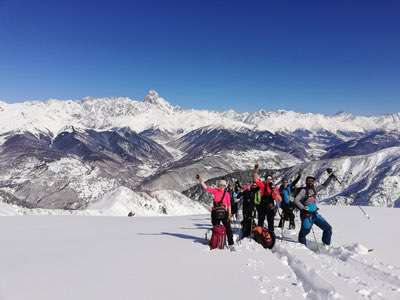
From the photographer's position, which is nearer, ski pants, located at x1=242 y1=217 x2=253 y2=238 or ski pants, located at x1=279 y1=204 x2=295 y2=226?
ski pants, located at x1=242 y1=217 x2=253 y2=238

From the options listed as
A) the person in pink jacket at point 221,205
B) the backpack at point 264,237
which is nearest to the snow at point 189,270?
the backpack at point 264,237

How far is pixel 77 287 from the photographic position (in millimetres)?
9109

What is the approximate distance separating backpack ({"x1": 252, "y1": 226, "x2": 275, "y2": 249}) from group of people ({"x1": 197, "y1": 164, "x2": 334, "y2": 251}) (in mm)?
955

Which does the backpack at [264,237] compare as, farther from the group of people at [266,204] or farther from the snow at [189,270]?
the group of people at [266,204]

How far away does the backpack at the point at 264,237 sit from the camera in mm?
15941

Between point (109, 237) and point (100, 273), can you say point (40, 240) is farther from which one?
point (100, 273)

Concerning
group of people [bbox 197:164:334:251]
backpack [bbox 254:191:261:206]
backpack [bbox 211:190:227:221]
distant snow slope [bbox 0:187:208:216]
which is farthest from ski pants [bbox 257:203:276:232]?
distant snow slope [bbox 0:187:208:216]

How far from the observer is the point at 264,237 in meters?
16.3

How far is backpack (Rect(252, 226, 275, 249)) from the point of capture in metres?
15.9

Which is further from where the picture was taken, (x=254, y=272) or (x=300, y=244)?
(x=300, y=244)

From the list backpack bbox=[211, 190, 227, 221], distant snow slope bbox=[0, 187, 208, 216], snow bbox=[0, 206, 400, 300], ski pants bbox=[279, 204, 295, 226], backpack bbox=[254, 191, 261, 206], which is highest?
backpack bbox=[254, 191, 261, 206]

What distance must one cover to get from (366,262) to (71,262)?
356 inches

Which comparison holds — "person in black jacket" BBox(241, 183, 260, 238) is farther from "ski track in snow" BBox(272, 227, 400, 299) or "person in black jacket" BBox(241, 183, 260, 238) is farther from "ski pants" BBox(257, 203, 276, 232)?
"ski track in snow" BBox(272, 227, 400, 299)

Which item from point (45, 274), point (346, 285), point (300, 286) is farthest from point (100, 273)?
point (346, 285)
